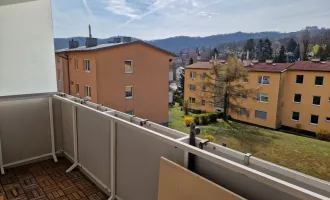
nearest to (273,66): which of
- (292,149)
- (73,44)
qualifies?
(292,149)

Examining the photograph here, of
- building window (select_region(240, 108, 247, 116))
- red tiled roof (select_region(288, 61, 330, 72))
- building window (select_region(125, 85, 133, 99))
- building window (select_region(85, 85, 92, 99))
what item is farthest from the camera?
building window (select_region(125, 85, 133, 99))

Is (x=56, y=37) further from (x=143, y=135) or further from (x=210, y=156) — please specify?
(x=210, y=156)

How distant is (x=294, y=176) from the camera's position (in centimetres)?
81

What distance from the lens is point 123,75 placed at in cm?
578

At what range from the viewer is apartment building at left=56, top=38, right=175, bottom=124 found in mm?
4273

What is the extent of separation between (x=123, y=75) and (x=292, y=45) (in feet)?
13.7

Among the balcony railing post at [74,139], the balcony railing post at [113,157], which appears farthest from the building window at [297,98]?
the balcony railing post at [74,139]

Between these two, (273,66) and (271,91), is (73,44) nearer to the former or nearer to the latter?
(273,66)

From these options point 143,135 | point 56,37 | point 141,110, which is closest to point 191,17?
point 141,110

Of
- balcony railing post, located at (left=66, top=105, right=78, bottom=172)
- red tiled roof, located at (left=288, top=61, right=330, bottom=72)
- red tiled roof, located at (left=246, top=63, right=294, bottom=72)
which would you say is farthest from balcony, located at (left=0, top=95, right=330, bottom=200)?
red tiled roof, located at (left=246, top=63, right=294, bottom=72)

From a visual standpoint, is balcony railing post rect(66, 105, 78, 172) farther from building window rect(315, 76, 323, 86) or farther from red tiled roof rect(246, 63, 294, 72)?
building window rect(315, 76, 323, 86)

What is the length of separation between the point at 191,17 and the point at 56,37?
155 inches

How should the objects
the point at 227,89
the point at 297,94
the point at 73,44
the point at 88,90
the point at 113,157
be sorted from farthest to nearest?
the point at 227,89 → the point at 88,90 → the point at 73,44 → the point at 297,94 → the point at 113,157

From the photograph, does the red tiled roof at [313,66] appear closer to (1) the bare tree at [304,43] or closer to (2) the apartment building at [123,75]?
(1) the bare tree at [304,43]
